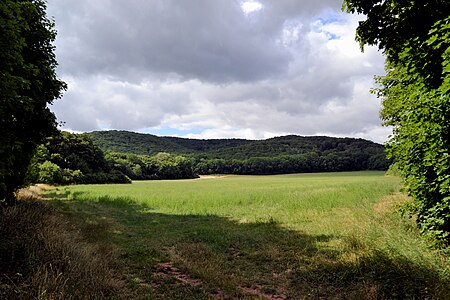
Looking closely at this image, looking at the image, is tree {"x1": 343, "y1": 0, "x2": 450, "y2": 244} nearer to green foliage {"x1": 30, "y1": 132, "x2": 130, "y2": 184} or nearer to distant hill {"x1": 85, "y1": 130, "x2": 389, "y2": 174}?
green foliage {"x1": 30, "y1": 132, "x2": 130, "y2": 184}

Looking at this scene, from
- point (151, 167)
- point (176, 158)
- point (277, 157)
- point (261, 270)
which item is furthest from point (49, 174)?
point (277, 157)

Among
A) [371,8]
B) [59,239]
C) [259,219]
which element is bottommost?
[259,219]

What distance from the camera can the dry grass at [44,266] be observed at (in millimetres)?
4656

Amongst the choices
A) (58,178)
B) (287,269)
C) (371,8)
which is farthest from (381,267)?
(58,178)

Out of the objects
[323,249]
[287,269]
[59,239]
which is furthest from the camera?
[323,249]

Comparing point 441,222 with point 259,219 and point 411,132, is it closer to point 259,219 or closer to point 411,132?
point 411,132

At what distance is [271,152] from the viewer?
128 metres

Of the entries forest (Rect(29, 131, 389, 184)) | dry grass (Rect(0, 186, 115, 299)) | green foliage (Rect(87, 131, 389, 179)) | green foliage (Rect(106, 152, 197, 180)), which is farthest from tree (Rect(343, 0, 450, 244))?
green foliage (Rect(87, 131, 389, 179))

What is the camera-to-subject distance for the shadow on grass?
5715 mm

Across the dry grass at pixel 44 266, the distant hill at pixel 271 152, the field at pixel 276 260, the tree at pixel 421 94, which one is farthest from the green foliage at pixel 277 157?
the tree at pixel 421 94

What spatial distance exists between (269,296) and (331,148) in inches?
5143

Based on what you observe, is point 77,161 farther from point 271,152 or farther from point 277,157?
point 271,152

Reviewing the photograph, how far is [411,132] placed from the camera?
652cm

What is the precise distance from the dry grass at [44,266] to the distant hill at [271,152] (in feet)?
261
